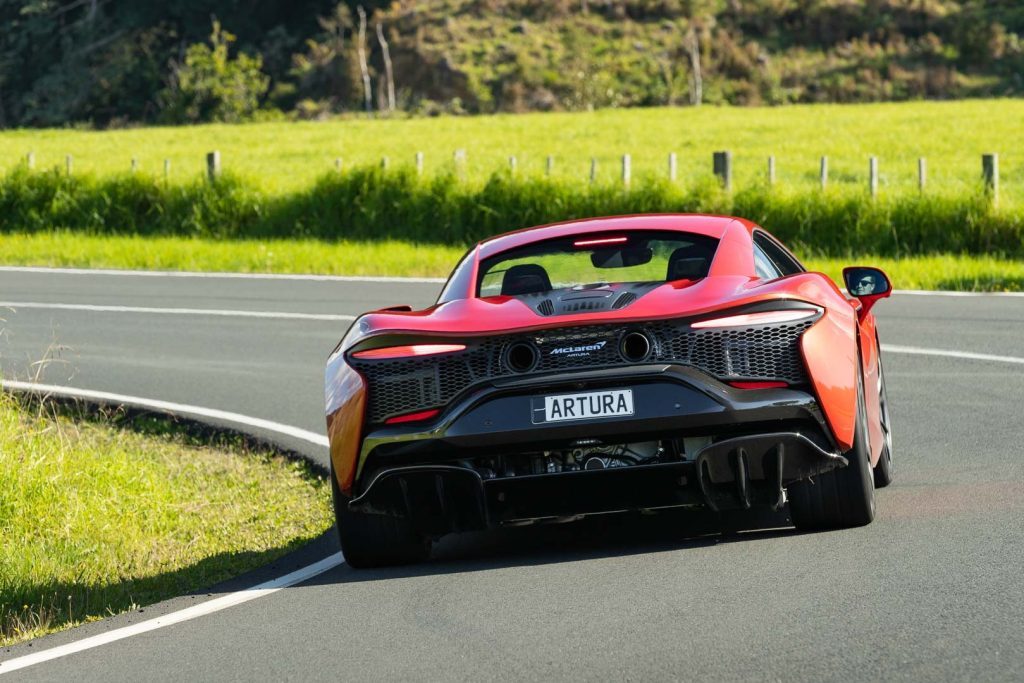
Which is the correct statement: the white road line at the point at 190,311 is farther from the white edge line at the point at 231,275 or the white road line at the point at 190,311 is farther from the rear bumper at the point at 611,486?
the rear bumper at the point at 611,486

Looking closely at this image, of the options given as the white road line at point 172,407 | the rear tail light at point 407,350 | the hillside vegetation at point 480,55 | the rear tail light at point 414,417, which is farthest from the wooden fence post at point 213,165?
the hillside vegetation at point 480,55

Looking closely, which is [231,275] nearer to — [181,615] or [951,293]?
[951,293]

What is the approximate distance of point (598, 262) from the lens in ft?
24.8

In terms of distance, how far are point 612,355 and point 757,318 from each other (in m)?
0.56

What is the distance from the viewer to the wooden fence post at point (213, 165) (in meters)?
30.9

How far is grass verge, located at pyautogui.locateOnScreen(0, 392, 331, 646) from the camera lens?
7.57 meters

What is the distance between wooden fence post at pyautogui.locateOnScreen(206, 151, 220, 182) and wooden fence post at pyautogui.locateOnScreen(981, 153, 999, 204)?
13857 mm

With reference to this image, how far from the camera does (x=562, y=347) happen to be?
6.46 metres

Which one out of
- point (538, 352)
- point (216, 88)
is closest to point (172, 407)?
point (538, 352)

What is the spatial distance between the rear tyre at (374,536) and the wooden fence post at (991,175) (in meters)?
16.8

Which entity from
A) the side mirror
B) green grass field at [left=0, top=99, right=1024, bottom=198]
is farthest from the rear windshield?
green grass field at [left=0, top=99, right=1024, bottom=198]

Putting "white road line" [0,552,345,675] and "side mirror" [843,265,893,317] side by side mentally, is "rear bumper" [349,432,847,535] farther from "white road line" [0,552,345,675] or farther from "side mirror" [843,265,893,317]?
"side mirror" [843,265,893,317]

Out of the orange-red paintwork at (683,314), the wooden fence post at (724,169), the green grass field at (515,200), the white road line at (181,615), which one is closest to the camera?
the white road line at (181,615)

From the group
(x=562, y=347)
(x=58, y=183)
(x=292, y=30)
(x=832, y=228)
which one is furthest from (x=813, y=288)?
(x=292, y=30)
